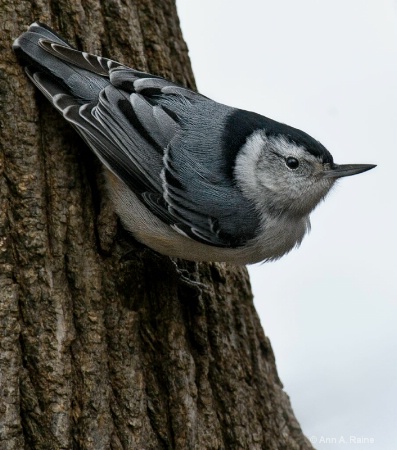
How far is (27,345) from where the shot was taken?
215cm

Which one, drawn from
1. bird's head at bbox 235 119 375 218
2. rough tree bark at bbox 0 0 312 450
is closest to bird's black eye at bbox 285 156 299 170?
bird's head at bbox 235 119 375 218

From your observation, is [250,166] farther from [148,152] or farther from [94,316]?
[94,316]

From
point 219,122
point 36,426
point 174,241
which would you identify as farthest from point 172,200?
point 36,426

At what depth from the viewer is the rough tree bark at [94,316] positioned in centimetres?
215

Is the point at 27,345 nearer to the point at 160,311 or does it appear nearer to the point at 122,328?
the point at 122,328

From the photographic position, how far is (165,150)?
250 centimetres

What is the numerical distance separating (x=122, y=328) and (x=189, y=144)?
65 cm

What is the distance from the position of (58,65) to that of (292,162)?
0.88m

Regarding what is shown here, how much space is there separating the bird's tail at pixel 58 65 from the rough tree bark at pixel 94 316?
0.05 metres

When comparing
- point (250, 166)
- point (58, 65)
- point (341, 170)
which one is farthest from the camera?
point (341, 170)

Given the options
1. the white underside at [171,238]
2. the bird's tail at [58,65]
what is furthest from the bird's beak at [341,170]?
the bird's tail at [58,65]

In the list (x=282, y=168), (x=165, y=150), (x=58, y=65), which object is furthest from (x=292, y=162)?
(x=58, y=65)

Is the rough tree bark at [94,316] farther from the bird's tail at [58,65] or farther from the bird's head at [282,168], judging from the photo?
the bird's head at [282,168]

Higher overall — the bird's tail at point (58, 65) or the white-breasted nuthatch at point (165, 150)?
the bird's tail at point (58, 65)
